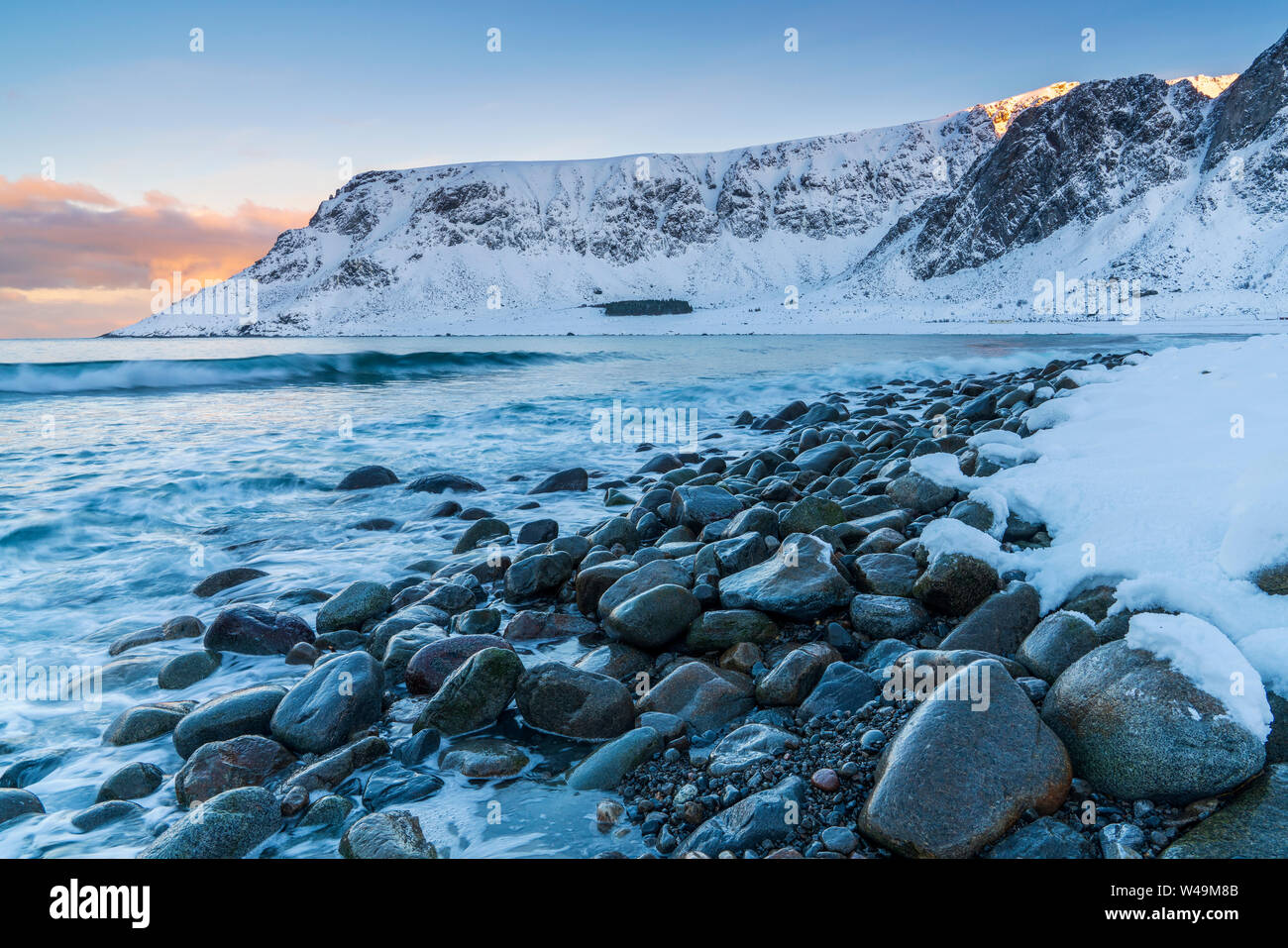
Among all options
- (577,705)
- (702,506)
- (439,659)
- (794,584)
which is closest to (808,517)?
(702,506)

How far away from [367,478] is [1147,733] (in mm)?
9682

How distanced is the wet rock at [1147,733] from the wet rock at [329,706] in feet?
10.4

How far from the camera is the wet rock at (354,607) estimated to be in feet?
16.6

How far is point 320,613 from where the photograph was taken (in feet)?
16.8

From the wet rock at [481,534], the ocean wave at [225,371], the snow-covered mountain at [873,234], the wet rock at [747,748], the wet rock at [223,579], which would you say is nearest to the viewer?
the wet rock at [747,748]

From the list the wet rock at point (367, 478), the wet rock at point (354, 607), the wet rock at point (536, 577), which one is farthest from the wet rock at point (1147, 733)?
the wet rock at point (367, 478)

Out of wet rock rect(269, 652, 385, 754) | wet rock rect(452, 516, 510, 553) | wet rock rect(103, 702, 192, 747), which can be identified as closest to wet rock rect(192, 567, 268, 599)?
wet rock rect(452, 516, 510, 553)

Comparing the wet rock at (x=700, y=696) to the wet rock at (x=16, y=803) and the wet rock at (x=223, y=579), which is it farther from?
the wet rock at (x=223, y=579)

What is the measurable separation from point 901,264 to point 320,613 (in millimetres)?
115557

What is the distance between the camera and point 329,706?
3531 mm

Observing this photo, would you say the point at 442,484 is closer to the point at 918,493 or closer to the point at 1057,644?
the point at 918,493

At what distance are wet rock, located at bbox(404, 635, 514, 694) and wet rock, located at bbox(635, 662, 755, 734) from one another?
35.6 inches

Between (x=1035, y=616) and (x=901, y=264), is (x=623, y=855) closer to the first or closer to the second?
(x=1035, y=616)
